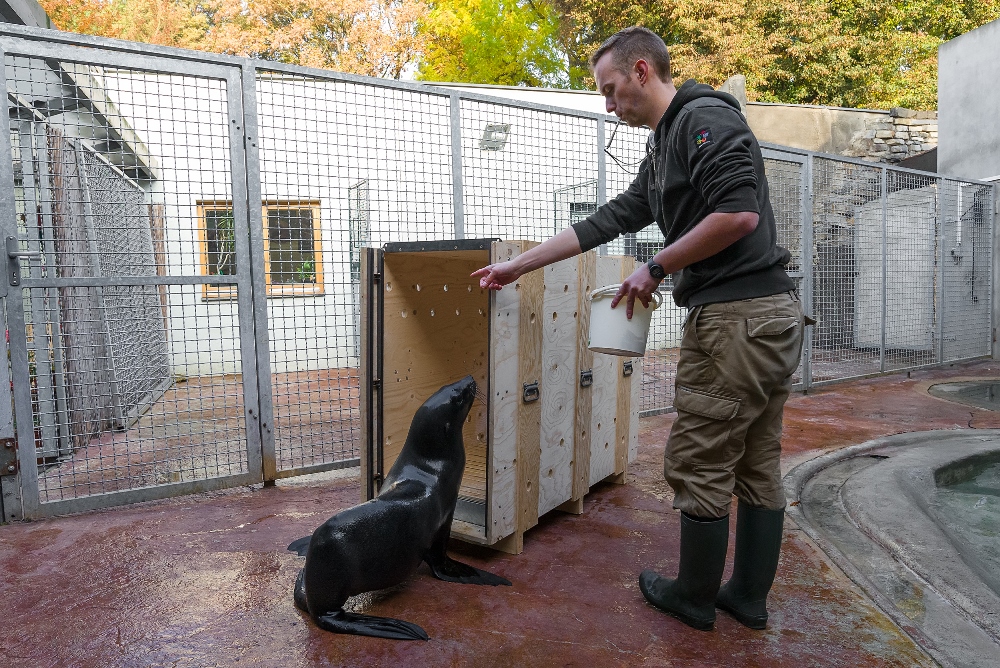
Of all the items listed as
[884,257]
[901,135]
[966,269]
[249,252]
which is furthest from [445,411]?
[901,135]

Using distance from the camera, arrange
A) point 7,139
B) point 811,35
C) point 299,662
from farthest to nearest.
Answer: point 811,35
point 7,139
point 299,662

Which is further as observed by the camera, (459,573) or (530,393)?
(530,393)

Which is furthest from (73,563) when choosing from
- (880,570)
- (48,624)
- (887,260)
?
(887,260)

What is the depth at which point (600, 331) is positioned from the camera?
2484 millimetres

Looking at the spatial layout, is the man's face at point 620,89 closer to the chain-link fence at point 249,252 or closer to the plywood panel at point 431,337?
the plywood panel at point 431,337

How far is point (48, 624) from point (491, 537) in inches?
61.3

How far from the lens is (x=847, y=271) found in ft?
25.3

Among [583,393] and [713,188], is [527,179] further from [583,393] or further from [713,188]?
[713,188]

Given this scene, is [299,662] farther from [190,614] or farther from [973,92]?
[973,92]

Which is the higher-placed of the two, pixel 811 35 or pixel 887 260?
pixel 811 35

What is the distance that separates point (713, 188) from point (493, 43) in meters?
21.1

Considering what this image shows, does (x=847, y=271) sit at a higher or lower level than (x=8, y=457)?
higher

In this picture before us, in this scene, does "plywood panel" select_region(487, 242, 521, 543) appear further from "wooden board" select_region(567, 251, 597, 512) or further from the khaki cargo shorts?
the khaki cargo shorts

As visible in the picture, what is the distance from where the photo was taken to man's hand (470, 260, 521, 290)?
2.43m
